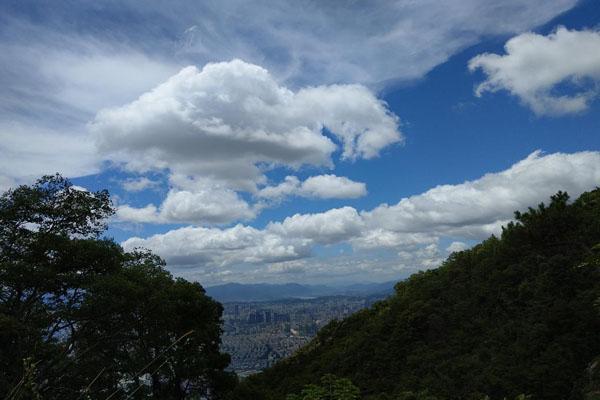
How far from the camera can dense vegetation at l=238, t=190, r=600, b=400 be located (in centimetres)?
1880

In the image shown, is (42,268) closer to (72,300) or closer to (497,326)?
(72,300)

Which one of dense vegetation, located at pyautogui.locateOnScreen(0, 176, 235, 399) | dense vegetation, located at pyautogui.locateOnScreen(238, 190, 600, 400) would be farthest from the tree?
dense vegetation, located at pyautogui.locateOnScreen(238, 190, 600, 400)

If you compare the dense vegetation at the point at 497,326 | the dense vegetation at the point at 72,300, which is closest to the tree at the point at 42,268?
the dense vegetation at the point at 72,300

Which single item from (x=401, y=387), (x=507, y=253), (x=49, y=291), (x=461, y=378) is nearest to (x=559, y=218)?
(x=507, y=253)

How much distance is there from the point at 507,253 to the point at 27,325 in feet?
87.1

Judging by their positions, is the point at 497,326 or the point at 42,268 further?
the point at 497,326

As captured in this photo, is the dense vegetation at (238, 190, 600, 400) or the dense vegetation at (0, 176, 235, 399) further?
the dense vegetation at (238, 190, 600, 400)

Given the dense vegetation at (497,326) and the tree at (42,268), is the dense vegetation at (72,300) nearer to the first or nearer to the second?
the tree at (42,268)

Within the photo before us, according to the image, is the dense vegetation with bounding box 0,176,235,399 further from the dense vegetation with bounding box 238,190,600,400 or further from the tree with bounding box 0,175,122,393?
the dense vegetation with bounding box 238,190,600,400

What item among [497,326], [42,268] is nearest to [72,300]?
[42,268]

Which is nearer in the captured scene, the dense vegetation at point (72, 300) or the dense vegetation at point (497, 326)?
the dense vegetation at point (72, 300)

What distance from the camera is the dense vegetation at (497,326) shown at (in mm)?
18797

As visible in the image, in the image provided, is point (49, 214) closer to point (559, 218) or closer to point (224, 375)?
point (224, 375)

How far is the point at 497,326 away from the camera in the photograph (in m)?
24.8
